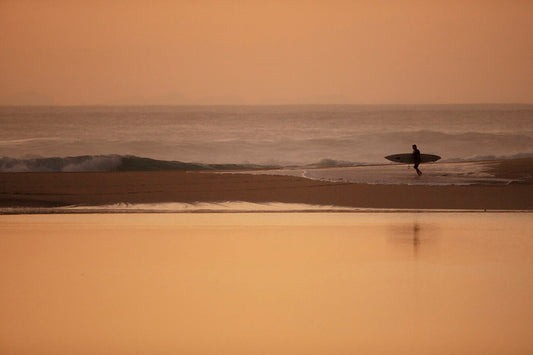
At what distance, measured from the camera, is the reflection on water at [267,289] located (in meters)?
4.02

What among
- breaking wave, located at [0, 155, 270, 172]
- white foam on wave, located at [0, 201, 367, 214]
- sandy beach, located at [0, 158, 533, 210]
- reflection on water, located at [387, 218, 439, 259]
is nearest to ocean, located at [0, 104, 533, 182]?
breaking wave, located at [0, 155, 270, 172]

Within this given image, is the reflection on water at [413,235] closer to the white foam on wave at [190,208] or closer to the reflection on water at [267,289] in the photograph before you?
the reflection on water at [267,289]

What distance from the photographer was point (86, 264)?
613cm

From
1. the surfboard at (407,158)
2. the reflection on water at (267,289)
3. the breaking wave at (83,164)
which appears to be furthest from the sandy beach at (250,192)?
the breaking wave at (83,164)

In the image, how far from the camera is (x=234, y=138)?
1310 inches

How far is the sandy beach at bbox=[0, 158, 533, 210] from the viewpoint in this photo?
430 inches

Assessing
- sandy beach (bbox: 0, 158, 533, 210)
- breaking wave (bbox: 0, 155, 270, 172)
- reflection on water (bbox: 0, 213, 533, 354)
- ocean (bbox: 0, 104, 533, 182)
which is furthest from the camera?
ocean (bbox: 0, 104, 533, 182)

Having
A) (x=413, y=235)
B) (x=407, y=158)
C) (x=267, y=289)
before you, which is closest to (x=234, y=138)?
(x=407, y=158)

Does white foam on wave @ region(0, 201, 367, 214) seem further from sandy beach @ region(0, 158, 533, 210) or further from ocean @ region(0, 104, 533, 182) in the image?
ocean @ region(0, 104, 533, 182)

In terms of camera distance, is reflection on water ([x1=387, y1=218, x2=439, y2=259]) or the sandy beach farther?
the sandy beach

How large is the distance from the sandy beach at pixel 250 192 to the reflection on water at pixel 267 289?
8.18ft

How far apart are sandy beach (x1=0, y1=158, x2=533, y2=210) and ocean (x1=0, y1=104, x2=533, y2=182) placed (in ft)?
17.5

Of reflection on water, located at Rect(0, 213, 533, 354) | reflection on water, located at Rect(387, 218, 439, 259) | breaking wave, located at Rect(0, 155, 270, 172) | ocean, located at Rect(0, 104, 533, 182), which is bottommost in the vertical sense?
reflection on water, located at Rect(0, 213, 533, 354)

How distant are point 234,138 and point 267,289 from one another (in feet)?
92.9
